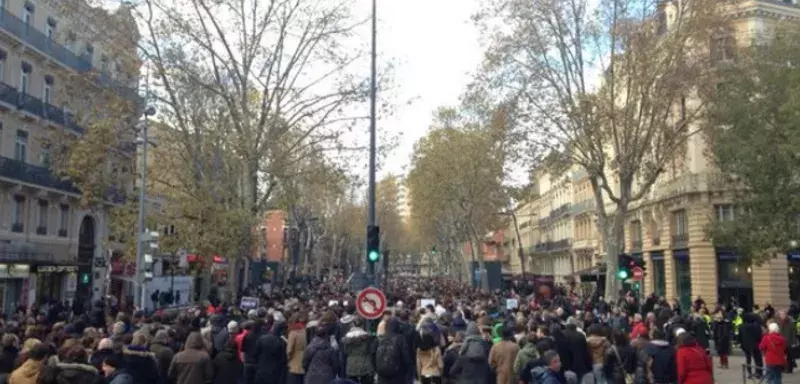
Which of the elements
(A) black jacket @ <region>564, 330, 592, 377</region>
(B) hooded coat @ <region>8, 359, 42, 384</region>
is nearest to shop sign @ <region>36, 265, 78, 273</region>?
(B) hooded coat @ <region>8, 359, 42, 384</region>

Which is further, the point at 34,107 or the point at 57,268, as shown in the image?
the point at 57,268

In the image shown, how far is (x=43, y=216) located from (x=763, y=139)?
28941 mm

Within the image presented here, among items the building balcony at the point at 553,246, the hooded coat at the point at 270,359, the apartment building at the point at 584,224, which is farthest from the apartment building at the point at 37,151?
the building balcony at the point at 553,246

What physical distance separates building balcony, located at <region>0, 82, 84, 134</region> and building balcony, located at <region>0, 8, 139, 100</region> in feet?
6.70

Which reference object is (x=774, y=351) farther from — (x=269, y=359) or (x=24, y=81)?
(x=24, y=81)

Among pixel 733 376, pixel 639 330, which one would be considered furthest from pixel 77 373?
pixel 733 376

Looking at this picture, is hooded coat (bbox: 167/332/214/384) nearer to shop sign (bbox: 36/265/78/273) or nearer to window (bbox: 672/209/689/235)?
shop sign (bbox: 36/265/78/273)

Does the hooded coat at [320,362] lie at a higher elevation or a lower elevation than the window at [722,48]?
lower

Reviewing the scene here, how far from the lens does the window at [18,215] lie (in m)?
30.1

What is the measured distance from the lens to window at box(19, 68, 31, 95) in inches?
1201

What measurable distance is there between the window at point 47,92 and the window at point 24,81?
1245 millimetres

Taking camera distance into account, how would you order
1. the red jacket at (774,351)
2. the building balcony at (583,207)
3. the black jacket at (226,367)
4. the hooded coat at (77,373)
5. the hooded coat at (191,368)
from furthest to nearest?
1. the building balcony at (583,207)
2. the red jacket at (774,351)
3. the black jacket at (226,367)
4. the hooded coat at (191,368)
5. the hooded coat at (77,373)

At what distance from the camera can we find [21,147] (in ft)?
101

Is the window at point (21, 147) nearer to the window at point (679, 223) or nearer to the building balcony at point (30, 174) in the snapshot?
the building balcony at point (30, 174)
